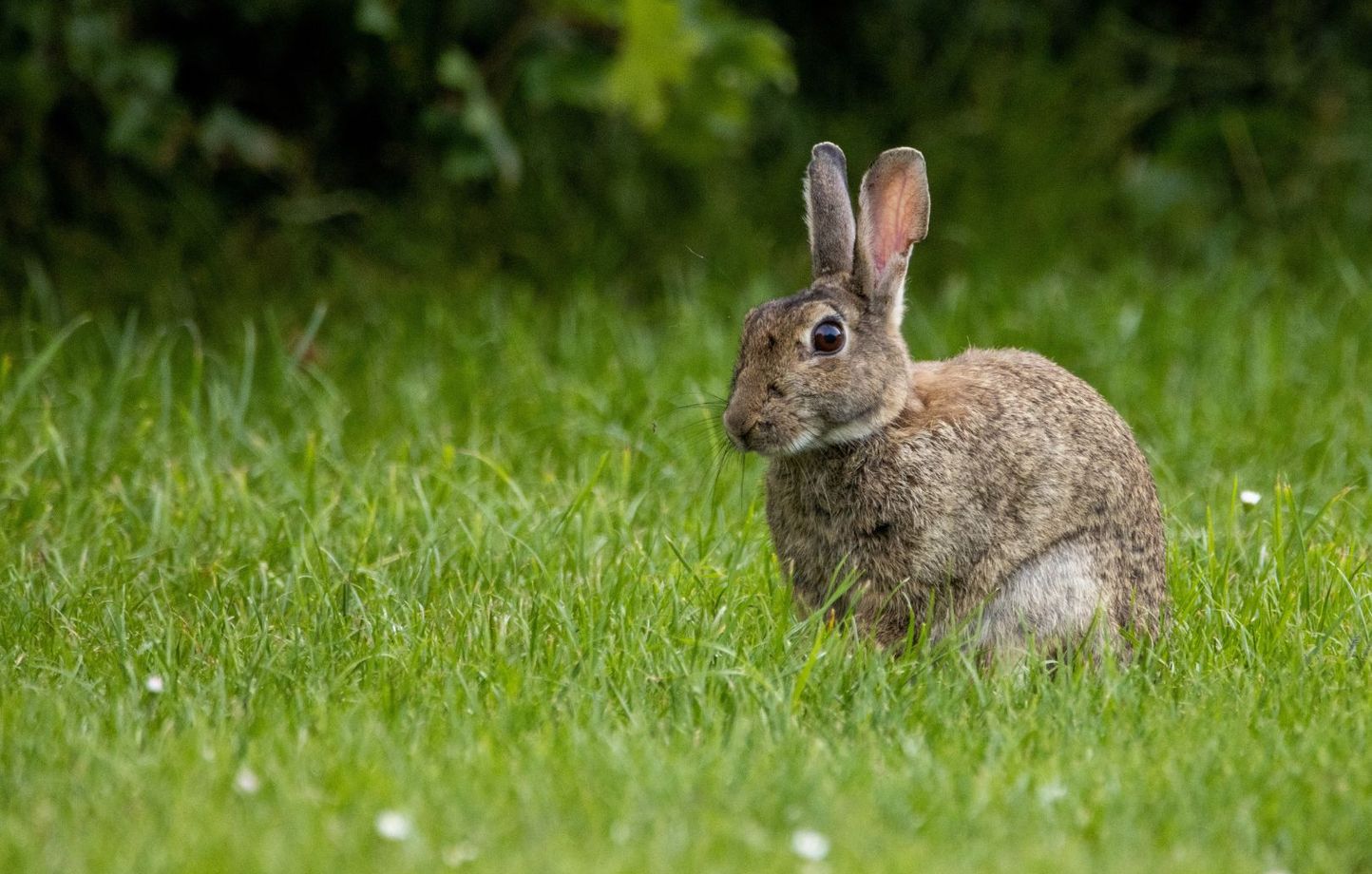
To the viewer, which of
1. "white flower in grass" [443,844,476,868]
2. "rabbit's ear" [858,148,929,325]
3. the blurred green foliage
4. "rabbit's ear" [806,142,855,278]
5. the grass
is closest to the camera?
"white flower in grass" [443,844,476,868]

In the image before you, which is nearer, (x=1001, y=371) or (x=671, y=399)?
(x=1001, y=371)

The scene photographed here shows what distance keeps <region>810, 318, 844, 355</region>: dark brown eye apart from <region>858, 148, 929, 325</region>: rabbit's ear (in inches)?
6.8

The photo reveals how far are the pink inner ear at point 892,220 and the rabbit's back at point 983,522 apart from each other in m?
0.34

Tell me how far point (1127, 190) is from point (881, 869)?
5301 mm

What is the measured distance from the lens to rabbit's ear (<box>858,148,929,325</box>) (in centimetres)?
395

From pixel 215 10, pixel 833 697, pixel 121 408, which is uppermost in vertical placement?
pixel 215 10

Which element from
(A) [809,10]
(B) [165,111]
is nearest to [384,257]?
(B) [165,111]

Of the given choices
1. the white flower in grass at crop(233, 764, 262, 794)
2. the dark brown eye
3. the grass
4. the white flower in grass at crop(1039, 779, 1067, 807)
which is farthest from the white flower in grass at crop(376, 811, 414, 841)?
the dark brown eye

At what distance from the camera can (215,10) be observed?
21.9ft

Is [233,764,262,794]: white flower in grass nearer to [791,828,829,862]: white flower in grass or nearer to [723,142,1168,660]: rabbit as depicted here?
[791,828,829,862]: white flower in grass

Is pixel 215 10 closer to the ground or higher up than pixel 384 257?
higher up

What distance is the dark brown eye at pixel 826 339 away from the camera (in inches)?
152

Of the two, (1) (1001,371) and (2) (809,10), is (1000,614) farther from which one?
(2) (809,10)

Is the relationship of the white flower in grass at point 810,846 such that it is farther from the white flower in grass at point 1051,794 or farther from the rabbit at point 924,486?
the rabbit at point 924,486
